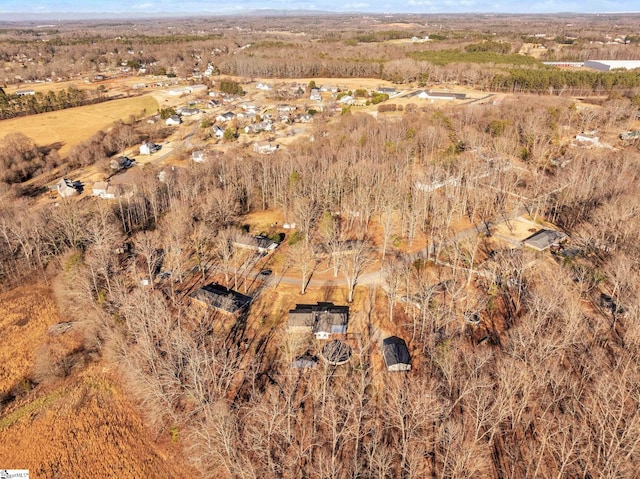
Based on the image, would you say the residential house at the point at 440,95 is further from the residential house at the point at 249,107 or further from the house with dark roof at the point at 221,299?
the house with dark roof at the point at 221,299

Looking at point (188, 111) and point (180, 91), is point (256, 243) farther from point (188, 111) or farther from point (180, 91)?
point (180, 91)

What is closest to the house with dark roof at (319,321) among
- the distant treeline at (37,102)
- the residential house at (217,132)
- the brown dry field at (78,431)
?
the brown dry field at (78,431)

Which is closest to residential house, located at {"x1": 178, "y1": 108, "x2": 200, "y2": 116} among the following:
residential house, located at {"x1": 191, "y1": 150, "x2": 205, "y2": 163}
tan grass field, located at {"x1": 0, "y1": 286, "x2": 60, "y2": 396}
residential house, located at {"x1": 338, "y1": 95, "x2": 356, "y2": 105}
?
residential house, located at {"x1": 191, "y1": 150, "x2": 205, "y2": 163}

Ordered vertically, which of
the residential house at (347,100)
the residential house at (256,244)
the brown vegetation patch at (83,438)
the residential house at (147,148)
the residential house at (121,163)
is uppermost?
the residential house at (347,100)

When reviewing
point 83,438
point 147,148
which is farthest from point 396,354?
point 147,148

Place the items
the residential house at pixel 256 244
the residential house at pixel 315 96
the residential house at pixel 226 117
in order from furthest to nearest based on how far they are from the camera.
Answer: the residential house at pixel 315 96, the residential house at pixel 226 117, the residential house at pixel 256 244
